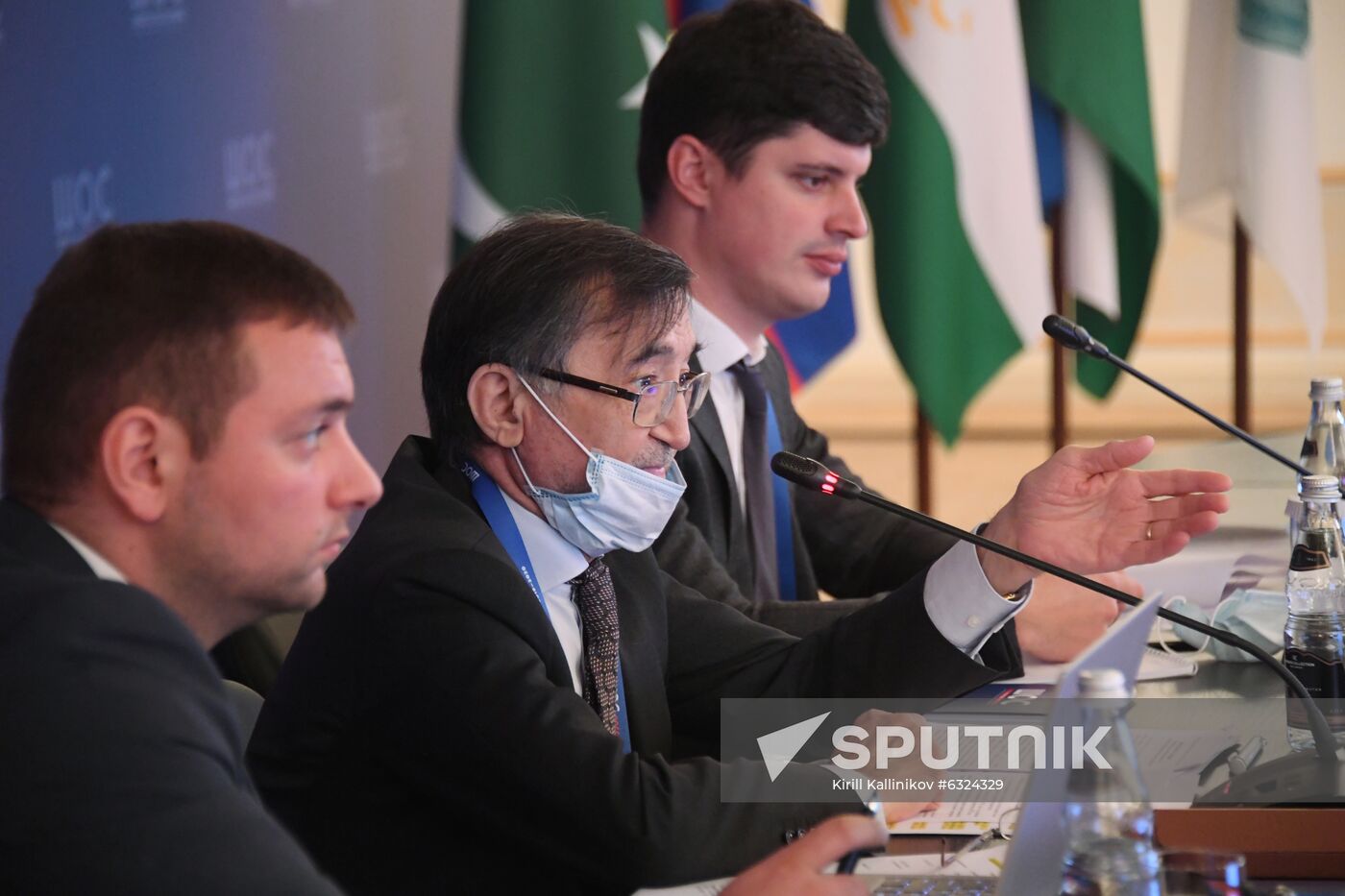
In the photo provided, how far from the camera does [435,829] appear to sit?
1542 millimetres

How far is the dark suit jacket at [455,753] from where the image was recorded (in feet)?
4.72

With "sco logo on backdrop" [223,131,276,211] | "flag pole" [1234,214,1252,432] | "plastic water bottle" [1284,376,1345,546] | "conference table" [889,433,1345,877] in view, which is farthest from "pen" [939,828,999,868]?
"flag pole" [1234,214,1252,432]

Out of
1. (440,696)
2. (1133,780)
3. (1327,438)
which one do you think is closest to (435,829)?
(440,696)

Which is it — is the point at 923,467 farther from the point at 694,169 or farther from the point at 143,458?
the point at 143,458

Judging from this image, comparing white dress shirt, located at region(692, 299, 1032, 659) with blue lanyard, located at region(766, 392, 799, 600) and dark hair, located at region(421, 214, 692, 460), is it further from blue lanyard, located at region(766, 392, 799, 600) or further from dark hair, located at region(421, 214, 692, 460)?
blue lanyard, located at region(766, 392, 799, 600)

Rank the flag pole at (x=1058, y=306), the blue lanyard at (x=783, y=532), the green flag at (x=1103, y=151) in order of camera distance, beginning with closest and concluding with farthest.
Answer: the blue lanyard at (x=783, y=532)
the green flag at (x=1103, y=151)
the flag pole at (x=1058, y=306)

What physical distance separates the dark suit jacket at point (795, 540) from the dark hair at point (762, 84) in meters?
0.41

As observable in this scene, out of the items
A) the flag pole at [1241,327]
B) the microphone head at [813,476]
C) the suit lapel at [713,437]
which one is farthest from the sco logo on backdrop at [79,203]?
the flag pole at [1241,327]

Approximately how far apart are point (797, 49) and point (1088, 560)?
43.1 inches

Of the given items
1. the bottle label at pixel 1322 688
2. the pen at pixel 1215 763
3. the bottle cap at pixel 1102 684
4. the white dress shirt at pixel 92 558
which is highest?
the white dress shirt at pixel 92 558

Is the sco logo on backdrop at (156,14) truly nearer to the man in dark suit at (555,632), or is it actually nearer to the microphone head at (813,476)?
the man in dark suit at (555,632)

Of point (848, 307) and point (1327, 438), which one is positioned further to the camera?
point (848, 307)

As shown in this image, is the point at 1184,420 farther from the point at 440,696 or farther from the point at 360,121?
the point at 440,696

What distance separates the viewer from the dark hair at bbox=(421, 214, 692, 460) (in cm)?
168
